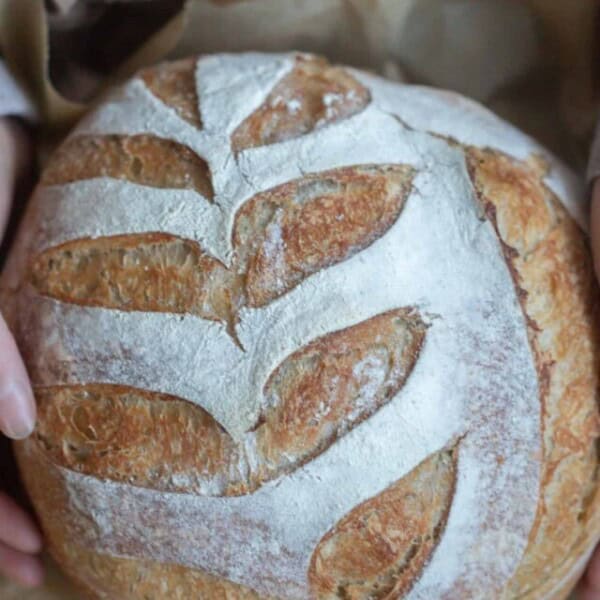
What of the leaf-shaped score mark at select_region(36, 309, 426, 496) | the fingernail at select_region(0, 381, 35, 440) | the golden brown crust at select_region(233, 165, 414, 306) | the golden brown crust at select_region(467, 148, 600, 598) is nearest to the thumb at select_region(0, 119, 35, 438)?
the fingernail at select_region(0, 381, 35, 440)

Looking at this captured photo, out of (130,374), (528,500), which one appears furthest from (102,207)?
(528,500)

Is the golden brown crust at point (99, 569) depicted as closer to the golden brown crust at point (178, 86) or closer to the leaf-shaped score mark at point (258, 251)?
the leaf-shaped score mark at point (258, 251)

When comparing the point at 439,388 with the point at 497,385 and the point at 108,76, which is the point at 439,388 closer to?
the point at 497,385

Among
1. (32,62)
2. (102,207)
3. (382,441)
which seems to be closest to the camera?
(382,441)

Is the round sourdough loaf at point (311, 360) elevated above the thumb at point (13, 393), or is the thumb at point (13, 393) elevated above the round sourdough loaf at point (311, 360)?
the round sourdough loaf at point (311, 360)

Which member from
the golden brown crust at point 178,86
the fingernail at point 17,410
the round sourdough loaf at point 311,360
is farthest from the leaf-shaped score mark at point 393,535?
the golden brown crust at point 178,86

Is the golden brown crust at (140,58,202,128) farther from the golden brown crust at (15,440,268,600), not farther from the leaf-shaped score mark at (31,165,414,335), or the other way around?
the golden brown crust at (15,440,268,600)

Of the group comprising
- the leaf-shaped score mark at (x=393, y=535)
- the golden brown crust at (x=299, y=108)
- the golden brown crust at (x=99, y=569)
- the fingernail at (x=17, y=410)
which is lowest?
the golden brown crust at (x=99, y=569)
